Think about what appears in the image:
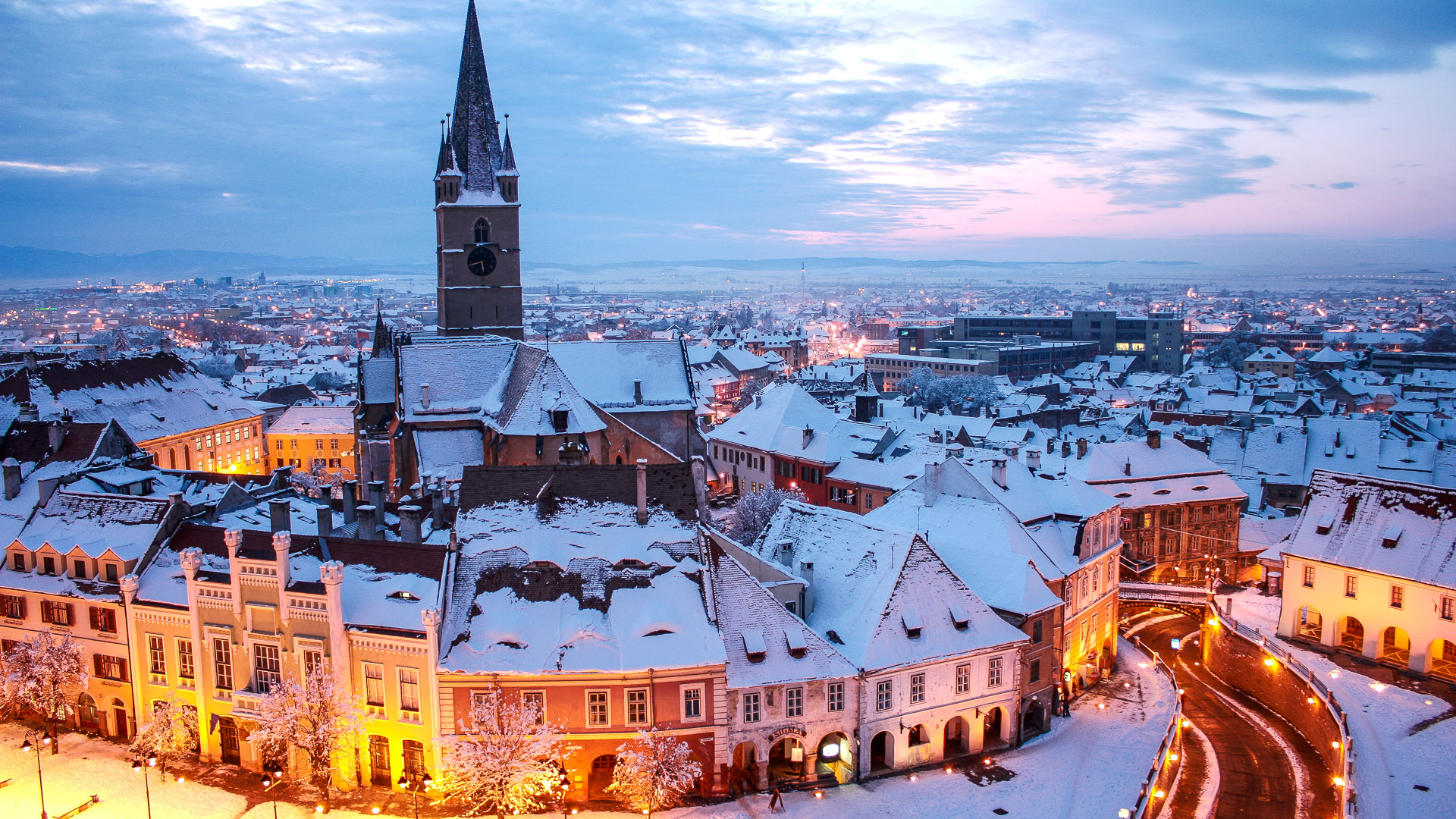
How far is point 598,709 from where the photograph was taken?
35.4 metres

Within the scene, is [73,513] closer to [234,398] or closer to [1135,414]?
[234,398]

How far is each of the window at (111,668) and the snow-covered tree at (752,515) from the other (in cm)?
3268

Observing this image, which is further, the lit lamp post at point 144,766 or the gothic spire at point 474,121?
the gothic spire at point 474,121

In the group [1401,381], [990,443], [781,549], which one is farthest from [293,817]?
[1401,381]

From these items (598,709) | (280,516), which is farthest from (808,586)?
(280,516)

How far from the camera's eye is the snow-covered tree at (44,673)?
3981 cm

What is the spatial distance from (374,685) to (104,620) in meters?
13.7

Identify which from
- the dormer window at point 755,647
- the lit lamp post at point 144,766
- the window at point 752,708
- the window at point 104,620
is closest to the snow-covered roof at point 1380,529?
the dormer window at point 755,647

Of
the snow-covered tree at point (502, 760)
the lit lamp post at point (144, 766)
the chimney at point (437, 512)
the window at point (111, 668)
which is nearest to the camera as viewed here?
the snow-covered tree at point (502, 760)

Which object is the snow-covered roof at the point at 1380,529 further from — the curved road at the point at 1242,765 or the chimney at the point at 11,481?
the chimney at the point at 11,481

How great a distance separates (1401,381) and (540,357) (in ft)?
487

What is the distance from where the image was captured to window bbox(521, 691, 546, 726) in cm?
3503

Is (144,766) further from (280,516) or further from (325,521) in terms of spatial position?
(325,521)

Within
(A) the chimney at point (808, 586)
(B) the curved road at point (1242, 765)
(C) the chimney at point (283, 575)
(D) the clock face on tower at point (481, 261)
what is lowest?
(B) the curved road at point (1242, 765)
